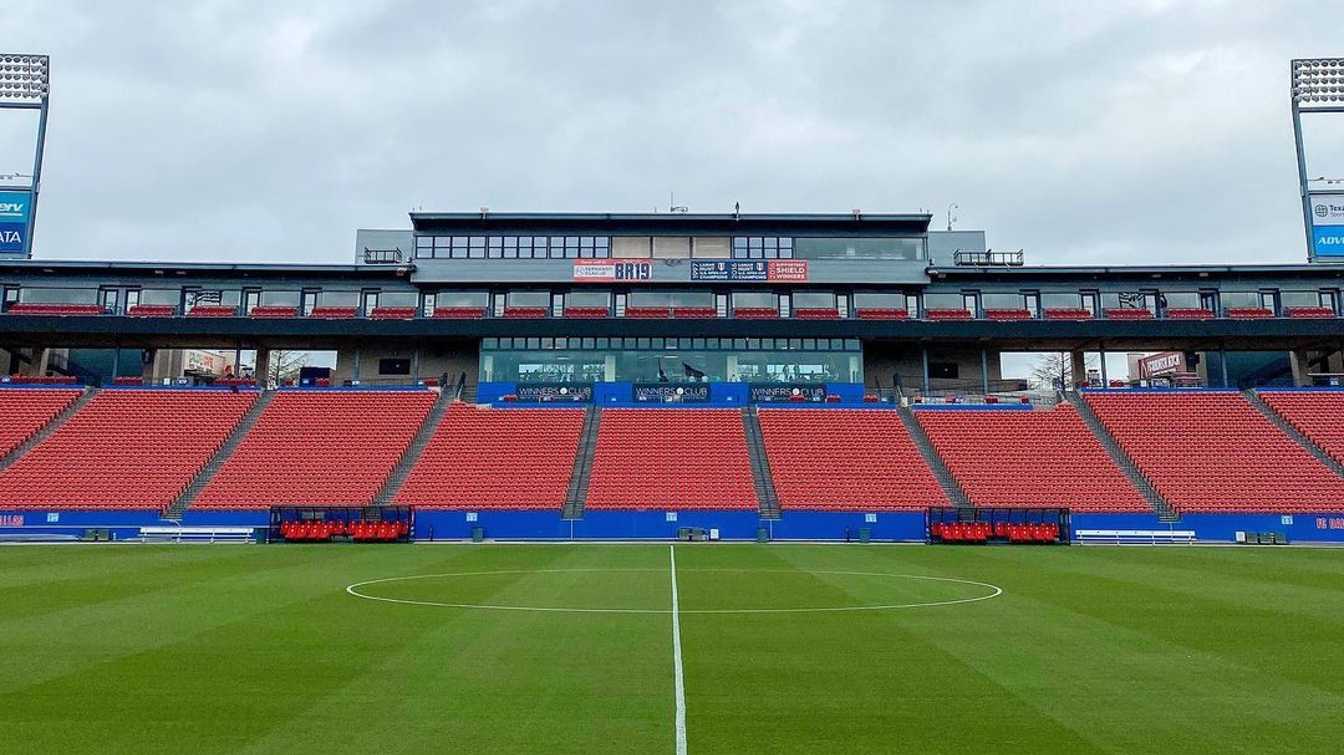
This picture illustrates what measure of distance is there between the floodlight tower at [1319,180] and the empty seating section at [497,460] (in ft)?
121

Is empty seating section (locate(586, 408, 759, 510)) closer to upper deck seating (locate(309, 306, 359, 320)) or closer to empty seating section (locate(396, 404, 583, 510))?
empty seating section (locate(396, 404, 583, 510))

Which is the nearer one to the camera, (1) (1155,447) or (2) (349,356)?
(1) (1155,447)

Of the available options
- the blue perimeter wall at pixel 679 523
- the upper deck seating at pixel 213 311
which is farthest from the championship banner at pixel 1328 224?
the upper deck seating at pixel 213 311

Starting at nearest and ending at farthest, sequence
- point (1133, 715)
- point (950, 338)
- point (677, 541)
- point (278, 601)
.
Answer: point (1133, 715)
point (278, 601)
point (677, 541)
point (950, 338)

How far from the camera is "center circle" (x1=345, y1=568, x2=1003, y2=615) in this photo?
1808 cm

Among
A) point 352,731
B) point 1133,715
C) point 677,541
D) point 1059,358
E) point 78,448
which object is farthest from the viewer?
point 1059,358

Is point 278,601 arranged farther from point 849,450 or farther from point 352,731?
point 849,450

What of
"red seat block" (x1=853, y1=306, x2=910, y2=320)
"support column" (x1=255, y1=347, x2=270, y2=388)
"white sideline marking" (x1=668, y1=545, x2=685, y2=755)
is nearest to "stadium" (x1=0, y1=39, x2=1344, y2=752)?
"white sideline marking" (x1=668, y1=545, x2=685, y2=755)

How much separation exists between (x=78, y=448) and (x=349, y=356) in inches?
667

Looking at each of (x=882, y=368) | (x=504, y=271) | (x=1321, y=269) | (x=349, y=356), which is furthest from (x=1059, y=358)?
(x=349, y=356)

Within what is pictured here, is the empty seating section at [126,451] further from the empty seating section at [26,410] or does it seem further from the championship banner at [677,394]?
the championship banner at [677,394]

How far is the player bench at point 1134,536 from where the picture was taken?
38531 millimetres

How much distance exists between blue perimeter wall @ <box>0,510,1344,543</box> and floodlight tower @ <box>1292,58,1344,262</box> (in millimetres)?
12746

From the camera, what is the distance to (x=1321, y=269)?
2277 inches
